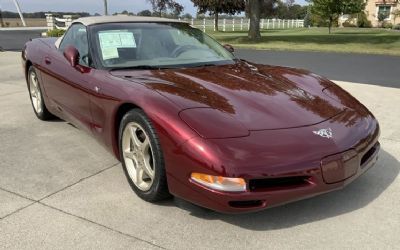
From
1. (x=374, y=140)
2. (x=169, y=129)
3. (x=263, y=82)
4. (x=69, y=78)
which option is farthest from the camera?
(x=69, y=78)

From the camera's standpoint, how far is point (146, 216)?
2.96m

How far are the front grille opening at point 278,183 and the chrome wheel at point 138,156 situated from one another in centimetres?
76

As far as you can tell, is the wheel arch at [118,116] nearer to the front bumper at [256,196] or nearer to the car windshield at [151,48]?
the car windshield at [151,48]

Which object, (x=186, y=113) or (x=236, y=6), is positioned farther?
(x=236, y=6)

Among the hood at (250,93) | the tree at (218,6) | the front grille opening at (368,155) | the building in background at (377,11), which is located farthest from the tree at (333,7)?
the front grille opening at (368,155)

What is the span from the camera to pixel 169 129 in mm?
2746

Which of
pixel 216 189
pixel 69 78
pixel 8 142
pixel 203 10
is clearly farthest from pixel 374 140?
A: pixel 203 10

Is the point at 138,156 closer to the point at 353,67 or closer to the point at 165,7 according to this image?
the point at 353,67

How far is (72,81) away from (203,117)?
1.74 metres

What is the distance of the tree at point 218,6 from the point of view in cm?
3984

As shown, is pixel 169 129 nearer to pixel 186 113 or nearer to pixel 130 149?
pixel 186 113

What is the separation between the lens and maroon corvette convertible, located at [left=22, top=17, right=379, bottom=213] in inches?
102

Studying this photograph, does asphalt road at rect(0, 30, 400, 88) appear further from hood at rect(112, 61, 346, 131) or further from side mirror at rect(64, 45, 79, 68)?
side mirror at rect(64, 45, 79, 68)

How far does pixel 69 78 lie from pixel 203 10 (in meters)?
39.0
